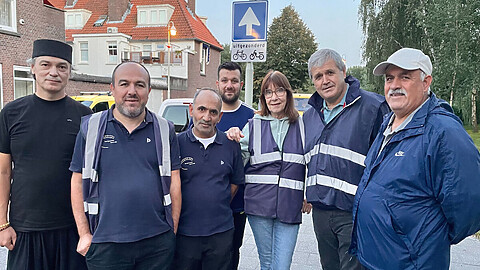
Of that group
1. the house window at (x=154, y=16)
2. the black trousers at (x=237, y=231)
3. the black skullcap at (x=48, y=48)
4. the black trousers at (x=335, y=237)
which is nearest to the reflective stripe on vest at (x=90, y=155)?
the black skullcap at (x=48, y=48)

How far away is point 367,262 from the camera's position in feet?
8.04

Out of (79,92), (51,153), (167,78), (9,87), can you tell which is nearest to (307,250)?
(51,153)

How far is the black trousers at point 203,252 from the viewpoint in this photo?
9.34ft

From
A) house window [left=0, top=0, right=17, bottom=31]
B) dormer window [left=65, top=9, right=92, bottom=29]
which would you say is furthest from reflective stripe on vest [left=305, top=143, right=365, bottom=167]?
dormer window [left=65, top=9, right=92, bottom=29]

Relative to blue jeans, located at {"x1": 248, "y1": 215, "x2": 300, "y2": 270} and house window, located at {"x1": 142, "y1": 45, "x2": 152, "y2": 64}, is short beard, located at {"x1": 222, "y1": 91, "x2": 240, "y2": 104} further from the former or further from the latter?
house window, located at {"x1": 142, "y1": 45, "x2": 152, "y2": 64}

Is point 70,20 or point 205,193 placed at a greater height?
point 70,20

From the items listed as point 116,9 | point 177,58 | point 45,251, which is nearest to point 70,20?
point 116,9

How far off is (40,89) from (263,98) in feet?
6.02

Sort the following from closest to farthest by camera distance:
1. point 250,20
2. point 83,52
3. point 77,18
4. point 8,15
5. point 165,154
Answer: point 165,154
point 250,20
point 8,15
point 83,52
point 77,18

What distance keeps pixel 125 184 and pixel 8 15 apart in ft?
55.1

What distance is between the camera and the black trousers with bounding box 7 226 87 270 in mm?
2750

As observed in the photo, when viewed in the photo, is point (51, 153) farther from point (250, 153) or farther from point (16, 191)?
point (250, 153)

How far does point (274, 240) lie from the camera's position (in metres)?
3.15

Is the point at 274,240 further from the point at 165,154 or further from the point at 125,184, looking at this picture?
the point at 125,184
